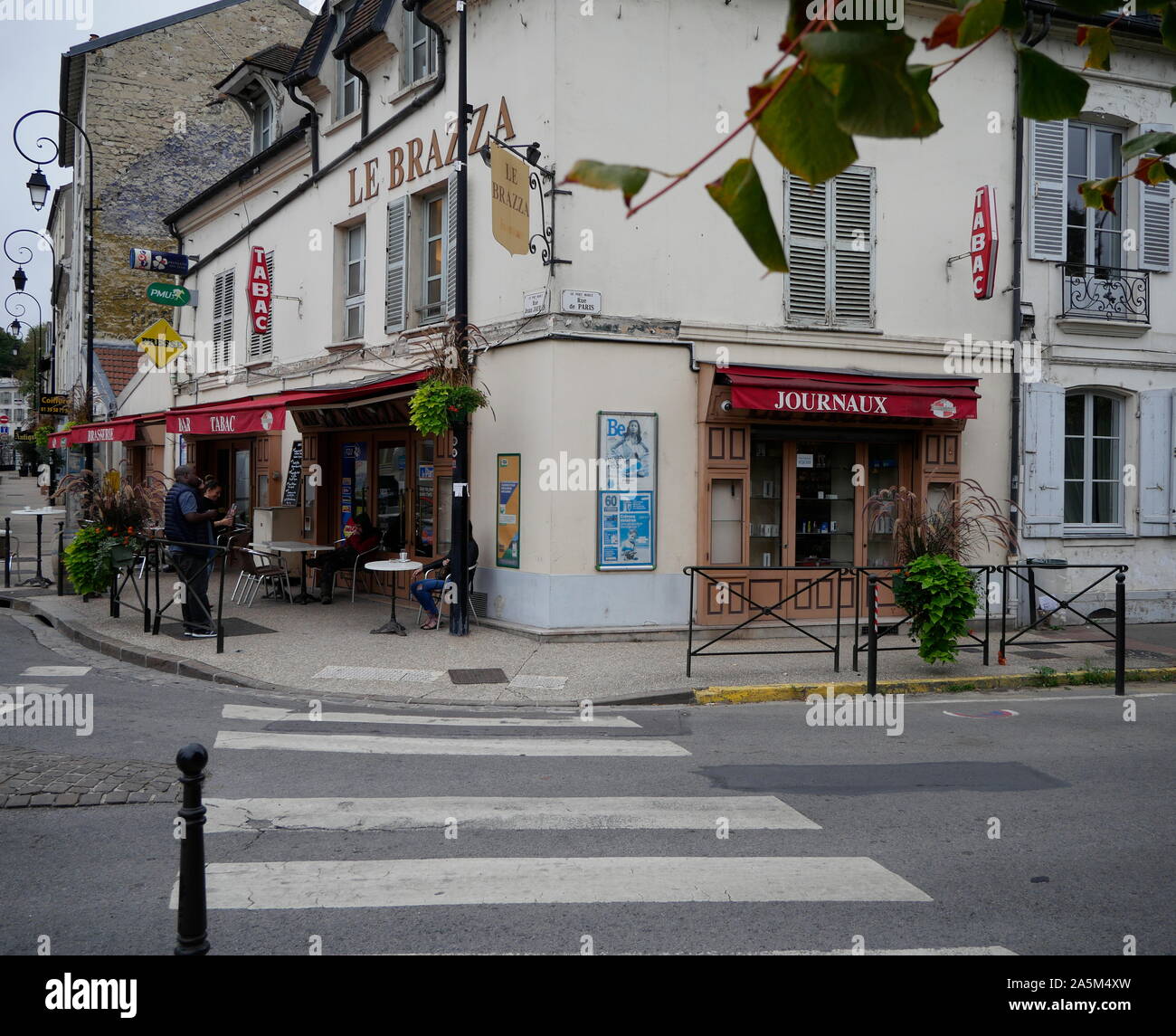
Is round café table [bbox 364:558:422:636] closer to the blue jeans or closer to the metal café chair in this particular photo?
the blue jeans

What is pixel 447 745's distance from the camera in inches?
281

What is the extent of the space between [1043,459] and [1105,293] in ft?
8.33

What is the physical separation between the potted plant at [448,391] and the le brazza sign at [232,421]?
3.61m

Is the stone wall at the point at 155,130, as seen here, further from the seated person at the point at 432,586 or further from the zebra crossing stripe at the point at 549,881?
the zebra crossing stripe at the point at 549,881

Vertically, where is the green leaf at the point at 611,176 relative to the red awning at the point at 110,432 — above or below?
below

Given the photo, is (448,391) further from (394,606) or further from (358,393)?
(394,606)

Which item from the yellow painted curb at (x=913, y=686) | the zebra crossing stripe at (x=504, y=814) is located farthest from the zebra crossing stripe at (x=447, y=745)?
the yellow painted curb at (x=913, y=686)

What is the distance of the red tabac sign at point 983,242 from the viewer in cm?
1242

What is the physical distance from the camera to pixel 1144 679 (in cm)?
1065

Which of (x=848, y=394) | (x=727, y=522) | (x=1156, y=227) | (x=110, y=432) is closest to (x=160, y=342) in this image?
(x=110, y=432)

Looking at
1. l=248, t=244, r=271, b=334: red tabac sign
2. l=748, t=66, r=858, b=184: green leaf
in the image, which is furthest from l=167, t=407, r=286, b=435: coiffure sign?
l=748, t=66, r=858, b=184: green leaf

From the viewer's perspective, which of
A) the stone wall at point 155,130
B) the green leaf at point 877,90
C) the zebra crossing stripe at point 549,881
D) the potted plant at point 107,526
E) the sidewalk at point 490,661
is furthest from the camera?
the stone wall at point 155,130

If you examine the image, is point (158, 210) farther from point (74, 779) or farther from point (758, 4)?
point (74, 779)

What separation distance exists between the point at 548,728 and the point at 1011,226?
9.74 meters
